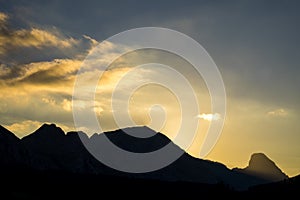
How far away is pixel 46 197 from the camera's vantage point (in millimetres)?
158250

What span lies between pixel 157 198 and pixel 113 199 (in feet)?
92.7

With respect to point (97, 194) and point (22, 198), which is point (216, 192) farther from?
point (22, 198)

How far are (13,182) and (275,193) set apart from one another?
400 ft

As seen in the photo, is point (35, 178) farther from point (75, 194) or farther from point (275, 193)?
point (275, 193)

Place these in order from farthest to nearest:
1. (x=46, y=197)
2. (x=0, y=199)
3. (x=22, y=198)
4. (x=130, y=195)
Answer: (x=130, y=195) → (x=46, y=197) → (x=22, y=198) → (x=0, y=199)

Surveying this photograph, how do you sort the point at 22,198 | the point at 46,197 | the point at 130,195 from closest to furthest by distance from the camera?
1. the point at 22,198
2. the point at 46,197
3. the point at 130,195

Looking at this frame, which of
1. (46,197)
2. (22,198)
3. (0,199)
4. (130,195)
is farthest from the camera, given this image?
(130,195)

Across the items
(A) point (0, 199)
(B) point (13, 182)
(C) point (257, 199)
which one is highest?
(C) point (257, 199)

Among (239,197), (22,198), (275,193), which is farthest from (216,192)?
(22,198)

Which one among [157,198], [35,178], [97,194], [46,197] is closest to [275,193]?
[157,198]

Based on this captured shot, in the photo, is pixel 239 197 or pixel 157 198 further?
pixel 157 198

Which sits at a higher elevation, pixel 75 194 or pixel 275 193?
pixel 275 193

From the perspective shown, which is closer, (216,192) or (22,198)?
(22,198)

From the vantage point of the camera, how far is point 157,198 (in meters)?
200
